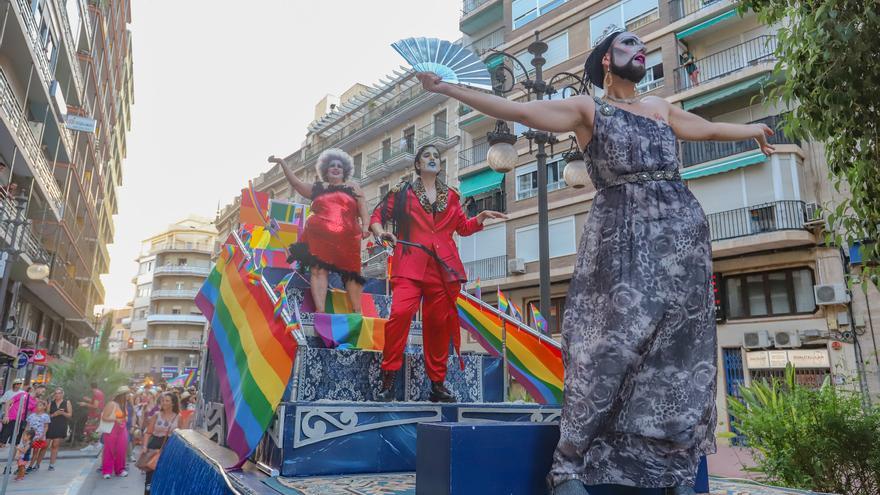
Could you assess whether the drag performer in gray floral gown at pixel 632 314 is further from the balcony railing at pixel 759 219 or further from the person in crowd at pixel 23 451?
the balcony railing at pixel 759 219

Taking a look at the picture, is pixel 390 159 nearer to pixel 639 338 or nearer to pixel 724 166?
pixel 724 166

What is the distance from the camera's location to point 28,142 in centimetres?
1808

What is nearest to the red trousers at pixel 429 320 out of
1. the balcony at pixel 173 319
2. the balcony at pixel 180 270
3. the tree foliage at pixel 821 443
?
the tree foliage at pixel 821 443

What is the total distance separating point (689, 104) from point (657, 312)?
1940cm

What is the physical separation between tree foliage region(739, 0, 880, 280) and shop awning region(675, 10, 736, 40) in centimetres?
1622

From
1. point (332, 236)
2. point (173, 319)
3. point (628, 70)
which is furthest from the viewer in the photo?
point (173, 319)

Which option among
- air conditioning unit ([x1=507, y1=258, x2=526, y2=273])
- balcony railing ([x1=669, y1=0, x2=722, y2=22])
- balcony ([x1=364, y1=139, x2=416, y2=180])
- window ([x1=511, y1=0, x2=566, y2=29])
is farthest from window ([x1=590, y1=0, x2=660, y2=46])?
balcony ([x1=364, y1=139, x2=416, y2=180])

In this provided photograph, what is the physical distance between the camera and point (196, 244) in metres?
77.0

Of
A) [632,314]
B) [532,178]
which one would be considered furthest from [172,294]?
[632,314]

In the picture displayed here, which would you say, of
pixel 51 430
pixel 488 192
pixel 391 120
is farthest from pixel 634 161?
pixel 391 120

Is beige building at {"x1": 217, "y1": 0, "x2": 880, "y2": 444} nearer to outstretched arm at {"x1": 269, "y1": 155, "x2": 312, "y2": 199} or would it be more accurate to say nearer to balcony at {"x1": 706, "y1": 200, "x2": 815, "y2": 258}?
balcony at {"x1": 706, "y1": 200, "x2": 815, "y2": 258}

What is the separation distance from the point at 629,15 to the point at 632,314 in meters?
22.4

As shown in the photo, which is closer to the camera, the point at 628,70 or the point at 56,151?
the point at 628,70

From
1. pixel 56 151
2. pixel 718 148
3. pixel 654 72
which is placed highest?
pixel 654 72
